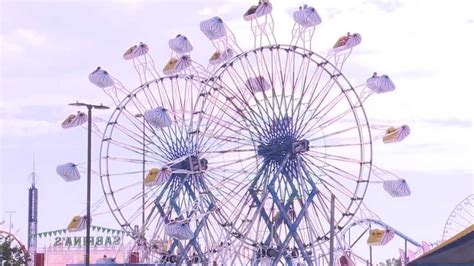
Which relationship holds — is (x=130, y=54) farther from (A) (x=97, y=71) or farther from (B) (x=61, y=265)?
(B) (x=61, y=265)

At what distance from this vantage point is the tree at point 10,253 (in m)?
107

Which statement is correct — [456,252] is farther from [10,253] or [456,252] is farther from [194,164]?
[10,253]

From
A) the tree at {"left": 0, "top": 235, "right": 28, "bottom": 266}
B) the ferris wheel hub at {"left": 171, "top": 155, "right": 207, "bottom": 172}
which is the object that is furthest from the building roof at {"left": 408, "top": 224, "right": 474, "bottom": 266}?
the tree at {"left": 0, "top": 235, "right": 28, "bottom": 266}

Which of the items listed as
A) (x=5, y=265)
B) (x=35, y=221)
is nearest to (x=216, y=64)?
(x=5, y=265)

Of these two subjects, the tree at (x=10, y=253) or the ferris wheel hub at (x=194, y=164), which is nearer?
the ferris wheel hub at (x=194, y=164)

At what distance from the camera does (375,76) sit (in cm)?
6906

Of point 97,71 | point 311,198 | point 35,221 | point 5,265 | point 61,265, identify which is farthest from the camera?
point 35,221

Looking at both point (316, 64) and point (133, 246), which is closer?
point (316, 64)

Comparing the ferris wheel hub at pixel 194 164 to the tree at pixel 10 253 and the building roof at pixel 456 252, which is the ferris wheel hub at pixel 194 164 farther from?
the tree at pixel 10 253

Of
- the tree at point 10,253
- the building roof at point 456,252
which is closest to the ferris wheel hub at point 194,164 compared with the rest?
the building roof at point 456,252

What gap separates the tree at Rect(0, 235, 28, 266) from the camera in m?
107

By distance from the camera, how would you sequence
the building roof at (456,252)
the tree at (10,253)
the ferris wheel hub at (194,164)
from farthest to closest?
the tree at (10,253)
the ferris wheel hub at (194,164)
the building roof at (456,252)

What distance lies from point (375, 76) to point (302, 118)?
16.1ft

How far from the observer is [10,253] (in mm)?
108000
